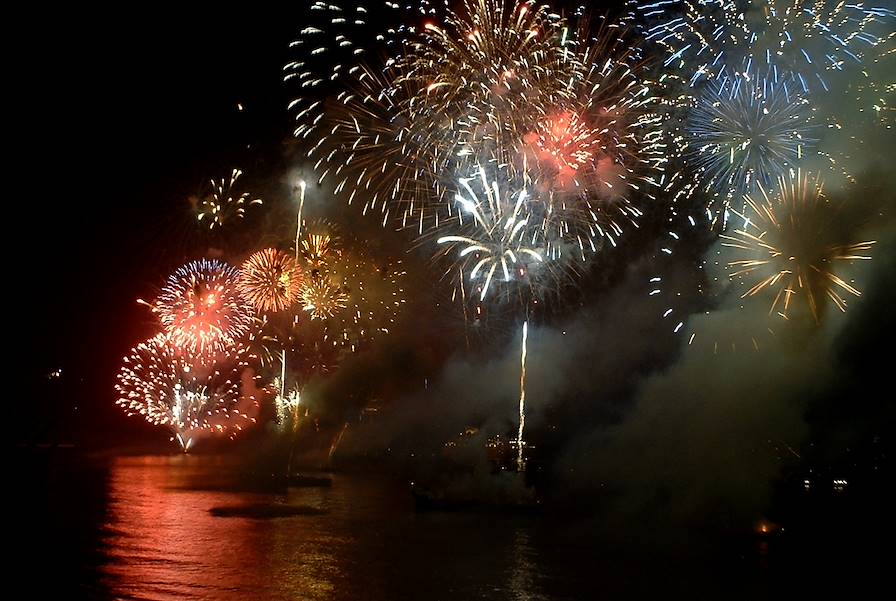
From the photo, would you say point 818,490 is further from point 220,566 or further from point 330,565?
point 220,566

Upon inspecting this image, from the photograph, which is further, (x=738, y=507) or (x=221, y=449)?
(x=221, y=449)

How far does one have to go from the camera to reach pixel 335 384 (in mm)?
39469

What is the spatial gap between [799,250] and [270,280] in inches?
552

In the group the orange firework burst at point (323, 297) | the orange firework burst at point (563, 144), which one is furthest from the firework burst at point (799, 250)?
the orange firework burst at point (323, 297)

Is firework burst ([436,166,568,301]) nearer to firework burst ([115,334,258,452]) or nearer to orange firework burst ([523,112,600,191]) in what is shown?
orange firework burst ([523,112,600,191])

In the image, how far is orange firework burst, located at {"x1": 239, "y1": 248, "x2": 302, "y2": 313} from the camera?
82.1 ft

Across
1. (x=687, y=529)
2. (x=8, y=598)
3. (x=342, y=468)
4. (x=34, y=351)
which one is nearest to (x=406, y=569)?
(x=8, y=598)

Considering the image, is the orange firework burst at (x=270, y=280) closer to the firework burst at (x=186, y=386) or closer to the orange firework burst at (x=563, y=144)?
the firework burst at (x=186, y=386)

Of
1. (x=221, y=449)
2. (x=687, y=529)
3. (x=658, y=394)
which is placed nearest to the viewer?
(x=687, y=529)

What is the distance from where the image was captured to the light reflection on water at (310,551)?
1273 centimetres

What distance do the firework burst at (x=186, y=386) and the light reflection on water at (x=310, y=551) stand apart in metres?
7.79

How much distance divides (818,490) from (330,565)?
9564mm

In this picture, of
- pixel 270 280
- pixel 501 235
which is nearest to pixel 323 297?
pixel 270 280

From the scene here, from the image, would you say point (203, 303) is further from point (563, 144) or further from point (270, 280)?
point (563, 144)
